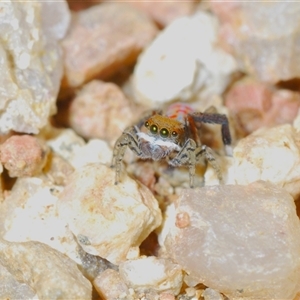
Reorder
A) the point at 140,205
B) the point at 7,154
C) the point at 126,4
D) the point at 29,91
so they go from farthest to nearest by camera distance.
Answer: the point at 126,4
the point at 29,91
the point at 7,154
the point at 140,205

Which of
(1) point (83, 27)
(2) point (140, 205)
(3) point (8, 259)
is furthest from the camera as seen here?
(1) point (83, 27)

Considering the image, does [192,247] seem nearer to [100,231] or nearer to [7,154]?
[100,231]

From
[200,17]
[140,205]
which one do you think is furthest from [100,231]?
[200,17]

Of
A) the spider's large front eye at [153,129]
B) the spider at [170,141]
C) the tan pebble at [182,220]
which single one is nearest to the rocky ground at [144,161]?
the tan pebble at [182,220]

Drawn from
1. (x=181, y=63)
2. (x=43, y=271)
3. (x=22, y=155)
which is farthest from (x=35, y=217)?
(x=181, y=63)

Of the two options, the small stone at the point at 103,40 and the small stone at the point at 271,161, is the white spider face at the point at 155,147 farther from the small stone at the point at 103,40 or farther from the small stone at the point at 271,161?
the small stone at the point at 103,40

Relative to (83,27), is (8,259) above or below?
below

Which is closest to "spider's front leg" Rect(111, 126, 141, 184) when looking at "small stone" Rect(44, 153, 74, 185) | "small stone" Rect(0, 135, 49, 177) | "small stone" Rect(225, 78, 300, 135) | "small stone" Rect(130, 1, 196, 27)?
"small stone" Rect(44, 153, 74, 185)

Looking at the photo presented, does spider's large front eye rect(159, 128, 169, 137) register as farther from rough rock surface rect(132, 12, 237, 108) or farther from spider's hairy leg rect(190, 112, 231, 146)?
rough rock surface rect(132, 12, 237, 108)
